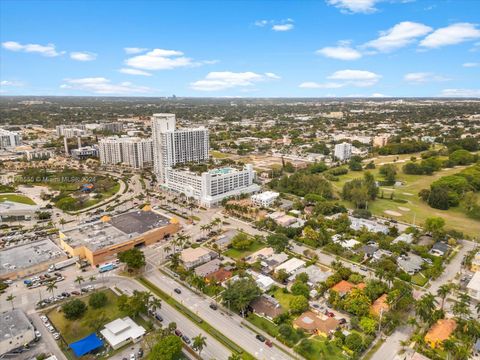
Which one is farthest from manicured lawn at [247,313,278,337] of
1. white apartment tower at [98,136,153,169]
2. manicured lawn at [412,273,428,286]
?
white apartment tower at [98,136,153,169]

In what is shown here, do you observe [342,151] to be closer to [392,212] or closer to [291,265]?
[392,212]

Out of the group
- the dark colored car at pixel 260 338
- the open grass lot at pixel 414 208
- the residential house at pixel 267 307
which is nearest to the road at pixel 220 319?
the dark colored car at pixel 260 338

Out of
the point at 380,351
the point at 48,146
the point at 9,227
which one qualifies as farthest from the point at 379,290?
the point at 48,146

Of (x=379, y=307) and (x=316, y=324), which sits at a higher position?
(x=379, y=307)

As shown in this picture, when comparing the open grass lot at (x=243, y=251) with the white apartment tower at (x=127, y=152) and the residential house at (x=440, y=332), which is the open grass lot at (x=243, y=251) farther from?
the white apartment tower at (x=127, y=152)

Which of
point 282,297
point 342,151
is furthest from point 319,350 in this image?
point 342,151

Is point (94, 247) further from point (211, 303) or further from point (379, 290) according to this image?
point (379, 290)

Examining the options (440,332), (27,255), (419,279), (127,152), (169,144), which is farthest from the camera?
(127,152)
